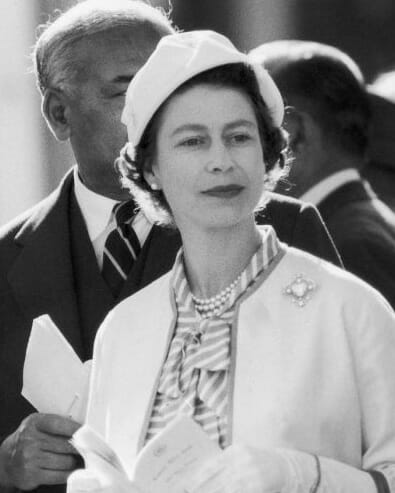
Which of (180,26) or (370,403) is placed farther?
(180,26)

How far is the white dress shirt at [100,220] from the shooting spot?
12.8ft

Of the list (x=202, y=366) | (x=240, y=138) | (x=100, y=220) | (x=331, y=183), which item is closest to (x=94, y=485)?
(x=202, y=366)

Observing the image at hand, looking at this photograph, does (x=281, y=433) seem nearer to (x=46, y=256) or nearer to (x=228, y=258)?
(x=228, y=258)

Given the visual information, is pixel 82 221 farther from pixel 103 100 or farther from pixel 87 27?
pixel 87 27

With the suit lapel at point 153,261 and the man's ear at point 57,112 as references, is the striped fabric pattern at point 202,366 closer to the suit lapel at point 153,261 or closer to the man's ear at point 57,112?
the suit lapel at point 153,261

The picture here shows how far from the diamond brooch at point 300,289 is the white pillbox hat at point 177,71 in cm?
34

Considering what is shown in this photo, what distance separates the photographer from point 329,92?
4750mm

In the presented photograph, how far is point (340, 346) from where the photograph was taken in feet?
9.53

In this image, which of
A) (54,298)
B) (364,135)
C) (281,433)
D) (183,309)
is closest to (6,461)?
(54,298)

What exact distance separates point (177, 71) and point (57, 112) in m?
1.16

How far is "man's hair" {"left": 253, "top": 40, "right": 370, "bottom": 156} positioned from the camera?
4758 millimetres

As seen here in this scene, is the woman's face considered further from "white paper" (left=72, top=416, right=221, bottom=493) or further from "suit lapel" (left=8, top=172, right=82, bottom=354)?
"suit lapel" (left=8, top=172, right=82, bottom=354)

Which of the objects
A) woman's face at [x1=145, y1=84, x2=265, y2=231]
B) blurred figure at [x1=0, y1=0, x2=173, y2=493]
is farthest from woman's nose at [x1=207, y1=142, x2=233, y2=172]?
blurred figure at [x1=0, y1=0, x2=173, y2=493]

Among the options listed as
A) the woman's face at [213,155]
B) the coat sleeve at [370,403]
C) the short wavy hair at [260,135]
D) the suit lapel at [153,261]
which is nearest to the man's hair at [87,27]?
the suit lapel at [153,261]
